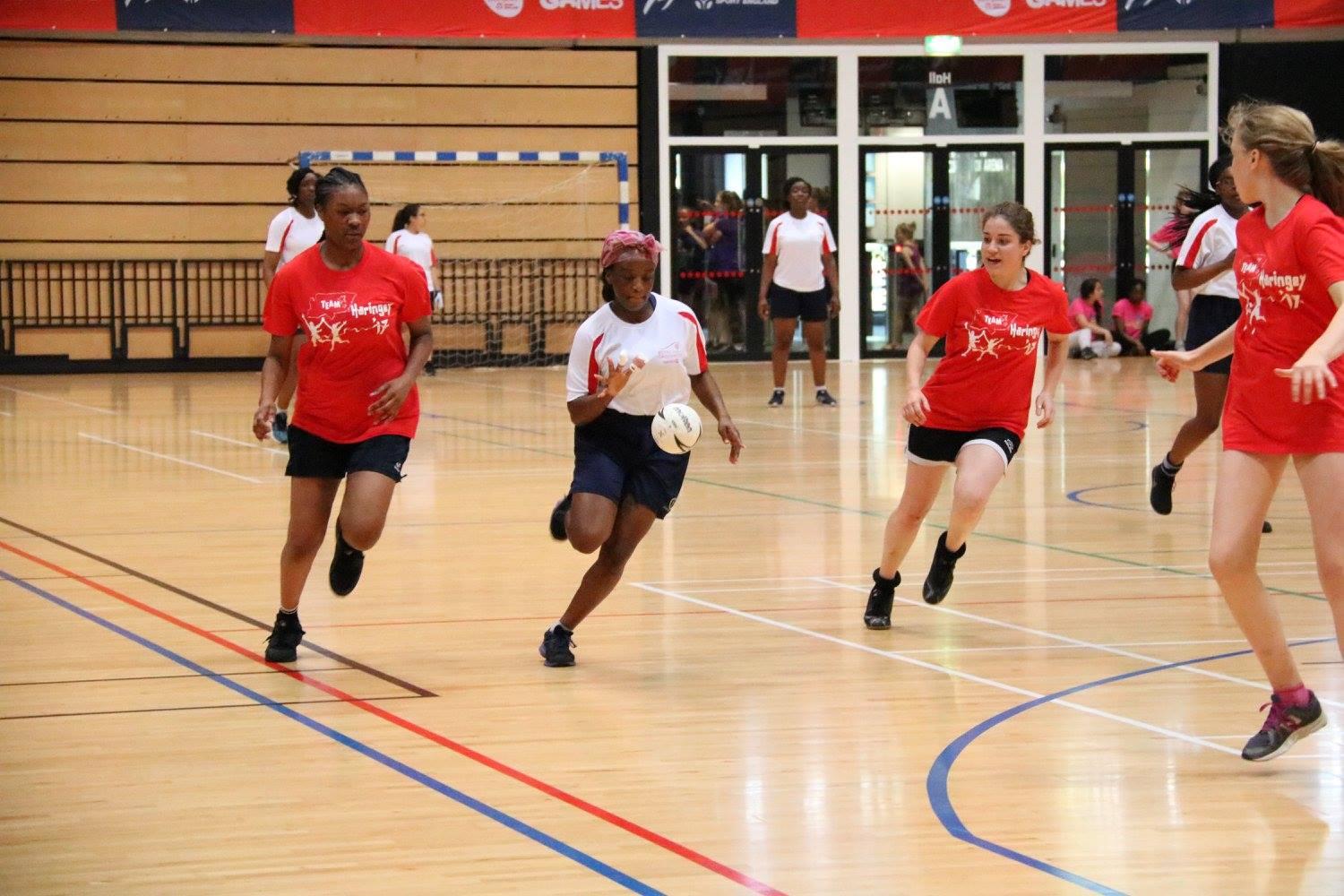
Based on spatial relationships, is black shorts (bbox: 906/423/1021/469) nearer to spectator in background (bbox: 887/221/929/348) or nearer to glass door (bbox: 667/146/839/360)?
glass door (bbox: 667/146/839/360)

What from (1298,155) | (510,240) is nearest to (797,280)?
(510,240)

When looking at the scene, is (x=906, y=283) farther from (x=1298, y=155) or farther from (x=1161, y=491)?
(x=1298, y=155)

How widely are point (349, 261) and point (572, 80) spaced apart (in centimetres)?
1622

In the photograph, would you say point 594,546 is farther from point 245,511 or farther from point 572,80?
point 572,80

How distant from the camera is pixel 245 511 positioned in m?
10.2

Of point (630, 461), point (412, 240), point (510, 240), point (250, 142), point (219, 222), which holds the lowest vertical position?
point (630, 461)

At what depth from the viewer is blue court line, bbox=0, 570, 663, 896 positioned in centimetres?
405

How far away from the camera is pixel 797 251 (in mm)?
16516

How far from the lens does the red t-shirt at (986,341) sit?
672 centimetres

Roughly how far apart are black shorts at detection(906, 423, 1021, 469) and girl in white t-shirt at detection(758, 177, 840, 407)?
9.57m

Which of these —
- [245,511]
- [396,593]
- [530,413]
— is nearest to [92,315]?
[530,413]

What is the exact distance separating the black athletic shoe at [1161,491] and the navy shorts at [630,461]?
382 centimetres

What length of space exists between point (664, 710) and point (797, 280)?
36.8 ft

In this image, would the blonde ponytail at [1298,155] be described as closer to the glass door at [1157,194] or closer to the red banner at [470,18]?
the red banner at [470,18]
